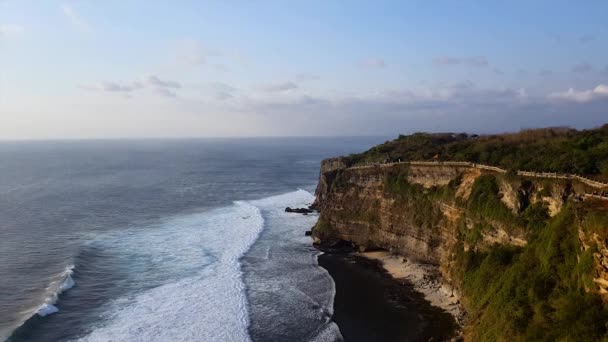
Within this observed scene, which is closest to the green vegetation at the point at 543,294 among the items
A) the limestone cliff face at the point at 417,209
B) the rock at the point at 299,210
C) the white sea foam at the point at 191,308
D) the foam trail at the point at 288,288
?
the limestone cliff face at the point at 417,209

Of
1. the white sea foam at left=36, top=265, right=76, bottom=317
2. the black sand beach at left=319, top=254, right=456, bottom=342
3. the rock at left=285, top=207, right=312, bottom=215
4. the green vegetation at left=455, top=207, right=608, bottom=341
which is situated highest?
the green vegetation at left=455, top=207, right=608, bottom=341

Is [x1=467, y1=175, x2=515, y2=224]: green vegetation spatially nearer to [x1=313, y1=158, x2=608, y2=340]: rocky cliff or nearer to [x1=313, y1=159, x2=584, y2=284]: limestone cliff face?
[x1=313, y1=158, x2=608, y2=340]: rocky cliff

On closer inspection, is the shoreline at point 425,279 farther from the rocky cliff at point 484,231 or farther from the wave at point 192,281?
the wave at point 192,281

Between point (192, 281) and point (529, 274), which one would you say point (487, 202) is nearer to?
point (529, 274)

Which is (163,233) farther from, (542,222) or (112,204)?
(542,222)

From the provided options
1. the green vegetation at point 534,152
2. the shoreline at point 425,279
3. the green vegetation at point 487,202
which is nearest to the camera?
the green vegetation at point 534,152

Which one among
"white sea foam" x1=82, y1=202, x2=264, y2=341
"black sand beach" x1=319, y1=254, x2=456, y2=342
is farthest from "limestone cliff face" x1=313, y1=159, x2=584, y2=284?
"white sea foam" x1=82, y1=202, x2=264, y2=341

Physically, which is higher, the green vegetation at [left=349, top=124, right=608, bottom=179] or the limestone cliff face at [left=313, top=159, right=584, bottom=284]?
the green vegetation at [left=349, top=124, right=608, bottom=179]

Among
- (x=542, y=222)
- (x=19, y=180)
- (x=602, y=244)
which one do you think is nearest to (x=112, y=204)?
(x=19, y=180)
